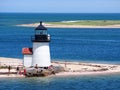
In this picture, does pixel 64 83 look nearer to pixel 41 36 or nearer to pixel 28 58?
pixel 41 36

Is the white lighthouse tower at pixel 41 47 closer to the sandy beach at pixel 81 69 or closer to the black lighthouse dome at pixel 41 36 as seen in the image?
the black lighthouse dome at pixel 41 36

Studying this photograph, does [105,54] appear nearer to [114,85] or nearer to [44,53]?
[44,53]

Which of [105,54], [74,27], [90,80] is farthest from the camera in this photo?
[74,27]

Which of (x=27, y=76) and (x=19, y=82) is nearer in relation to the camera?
(x=19, y=82)

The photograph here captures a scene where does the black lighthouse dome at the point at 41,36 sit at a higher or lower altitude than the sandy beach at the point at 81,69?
higher

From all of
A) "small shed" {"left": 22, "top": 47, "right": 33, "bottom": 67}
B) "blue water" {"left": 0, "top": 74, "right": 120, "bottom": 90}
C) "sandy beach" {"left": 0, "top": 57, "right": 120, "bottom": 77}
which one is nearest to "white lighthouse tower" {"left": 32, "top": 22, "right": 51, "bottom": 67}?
"small shed" {"left": 22, "top": 47, "right": 33, "bottom": 67}

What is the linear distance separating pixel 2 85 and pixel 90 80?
6894 mm

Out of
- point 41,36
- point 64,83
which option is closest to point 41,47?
point 41,36

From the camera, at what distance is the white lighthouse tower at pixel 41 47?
1657 inches

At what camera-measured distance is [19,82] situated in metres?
38.3

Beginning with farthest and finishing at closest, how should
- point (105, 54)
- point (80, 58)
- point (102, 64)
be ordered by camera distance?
1. point (105, 54)
2. point (80, 58)
3. point (102, 64)

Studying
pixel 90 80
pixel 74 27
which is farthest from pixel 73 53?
pixel 74 27

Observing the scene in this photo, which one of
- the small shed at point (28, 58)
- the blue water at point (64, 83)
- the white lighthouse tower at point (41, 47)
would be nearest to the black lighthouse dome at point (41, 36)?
the white lighthouse tower at point (41, 47)

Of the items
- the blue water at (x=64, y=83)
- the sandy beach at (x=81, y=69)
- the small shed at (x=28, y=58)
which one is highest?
the small shed at (x=28, y=58)
